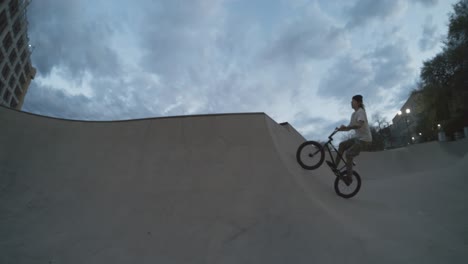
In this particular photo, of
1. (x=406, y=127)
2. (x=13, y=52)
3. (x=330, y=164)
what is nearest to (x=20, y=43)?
(x=13, y=52)

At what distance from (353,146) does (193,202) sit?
3.80 meters

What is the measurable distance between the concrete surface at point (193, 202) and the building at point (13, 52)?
87.4 ft

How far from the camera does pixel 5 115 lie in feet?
18.0

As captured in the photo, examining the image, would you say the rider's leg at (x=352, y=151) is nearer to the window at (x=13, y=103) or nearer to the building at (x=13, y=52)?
the building at (x=13, y=52)

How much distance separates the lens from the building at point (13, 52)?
Result: 73.7 ft

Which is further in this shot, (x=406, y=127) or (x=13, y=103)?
(x=406, y=127)

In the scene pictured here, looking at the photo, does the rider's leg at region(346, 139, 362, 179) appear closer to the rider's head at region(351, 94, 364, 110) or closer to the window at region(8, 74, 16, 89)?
the rider's head at region(351, 94, 364, 110)

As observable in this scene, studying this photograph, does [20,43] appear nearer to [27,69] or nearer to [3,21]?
[3,21]

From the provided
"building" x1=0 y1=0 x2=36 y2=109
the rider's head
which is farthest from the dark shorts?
"building" x1=0 y1=0 x2=36 y2=109

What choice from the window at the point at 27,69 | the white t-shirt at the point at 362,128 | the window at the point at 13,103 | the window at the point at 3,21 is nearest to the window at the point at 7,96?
the window at the point at 13,103

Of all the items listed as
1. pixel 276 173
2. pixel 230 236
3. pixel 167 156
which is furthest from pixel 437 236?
pixel 167 156

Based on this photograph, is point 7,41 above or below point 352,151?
above

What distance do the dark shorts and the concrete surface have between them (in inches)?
40.5

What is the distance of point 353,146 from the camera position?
506cm
